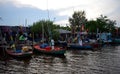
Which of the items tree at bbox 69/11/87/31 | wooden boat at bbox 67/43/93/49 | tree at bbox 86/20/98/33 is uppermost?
tree at bbox 69/11/87/31

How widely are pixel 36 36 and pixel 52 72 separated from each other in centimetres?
3819

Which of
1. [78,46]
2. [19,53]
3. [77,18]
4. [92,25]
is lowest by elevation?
[78,46]

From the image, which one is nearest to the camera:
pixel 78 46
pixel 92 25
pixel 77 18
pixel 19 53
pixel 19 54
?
pixel 19 54

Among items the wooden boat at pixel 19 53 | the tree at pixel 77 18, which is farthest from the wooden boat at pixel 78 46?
the tree at pixel 77 18

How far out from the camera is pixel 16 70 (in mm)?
25781

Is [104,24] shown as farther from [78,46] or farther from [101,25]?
[78,46]

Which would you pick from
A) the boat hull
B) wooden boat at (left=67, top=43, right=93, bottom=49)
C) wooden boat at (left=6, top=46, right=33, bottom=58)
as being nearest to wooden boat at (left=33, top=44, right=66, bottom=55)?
wooden boat at (left=6, top=46, right=33, bottom=58)

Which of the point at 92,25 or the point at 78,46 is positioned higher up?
the point at 92,25

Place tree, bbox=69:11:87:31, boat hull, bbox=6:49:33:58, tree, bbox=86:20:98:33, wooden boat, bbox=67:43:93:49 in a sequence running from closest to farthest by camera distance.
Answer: boat hull, bbox=6:49:33:58
wooden boat, bbox=67:43:93:49
tree, bbox=86:20:98:33
tree, bbox=69:11:87:31

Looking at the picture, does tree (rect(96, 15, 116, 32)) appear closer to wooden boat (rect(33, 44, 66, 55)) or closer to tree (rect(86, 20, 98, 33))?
tree (rect(86, 20, 98, 33))

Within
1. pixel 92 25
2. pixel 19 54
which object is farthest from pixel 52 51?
pixel 92 25

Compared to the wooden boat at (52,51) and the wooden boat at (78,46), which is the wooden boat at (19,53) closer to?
the wooden boat at (52,51)

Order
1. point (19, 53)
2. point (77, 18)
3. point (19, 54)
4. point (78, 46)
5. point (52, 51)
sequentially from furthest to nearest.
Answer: point (77, 18) → point (78, 46) → point (52, 51) → point (19, 53) → point (19, 54)

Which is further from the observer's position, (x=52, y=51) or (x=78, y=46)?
(x=78, y=46)
